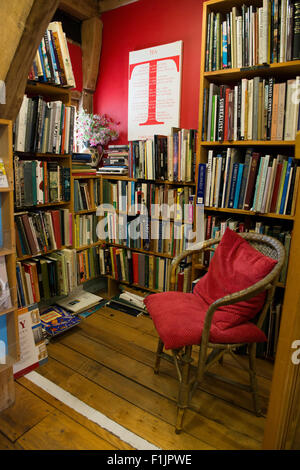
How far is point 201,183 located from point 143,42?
1620 mm

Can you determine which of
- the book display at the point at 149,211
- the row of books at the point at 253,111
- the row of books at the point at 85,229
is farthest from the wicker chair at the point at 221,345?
the row of books at the point at 85,229

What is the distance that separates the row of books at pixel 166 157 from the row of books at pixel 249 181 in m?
0.17

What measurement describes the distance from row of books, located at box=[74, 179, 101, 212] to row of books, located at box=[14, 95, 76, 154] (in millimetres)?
381

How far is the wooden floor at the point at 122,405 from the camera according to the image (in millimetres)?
1414

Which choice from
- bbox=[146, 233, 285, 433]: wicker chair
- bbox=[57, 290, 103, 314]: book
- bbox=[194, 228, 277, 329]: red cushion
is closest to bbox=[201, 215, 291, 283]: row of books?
bbox=[146, 233, 285, 433]: wicker chair

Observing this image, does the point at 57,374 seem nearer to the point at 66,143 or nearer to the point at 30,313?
the point at 30,313

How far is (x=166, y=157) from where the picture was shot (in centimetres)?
235

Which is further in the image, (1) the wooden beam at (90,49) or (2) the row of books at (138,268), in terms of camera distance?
(1) the wooden beam at (90,49)

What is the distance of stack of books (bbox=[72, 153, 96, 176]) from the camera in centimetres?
254

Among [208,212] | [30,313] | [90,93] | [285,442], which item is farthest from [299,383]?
[90,93]

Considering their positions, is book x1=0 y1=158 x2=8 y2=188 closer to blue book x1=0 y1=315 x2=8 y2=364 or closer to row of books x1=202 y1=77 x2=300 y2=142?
blue book x1=0 y1=315 x2=8 y2=364

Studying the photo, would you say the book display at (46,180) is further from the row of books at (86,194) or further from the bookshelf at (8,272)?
the bookshelf at (8,272)

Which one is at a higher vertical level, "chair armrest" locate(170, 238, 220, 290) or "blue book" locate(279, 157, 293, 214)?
"blue book" locate(279, 157, 293, 214)

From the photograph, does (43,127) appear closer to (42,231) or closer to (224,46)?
(42,231)
